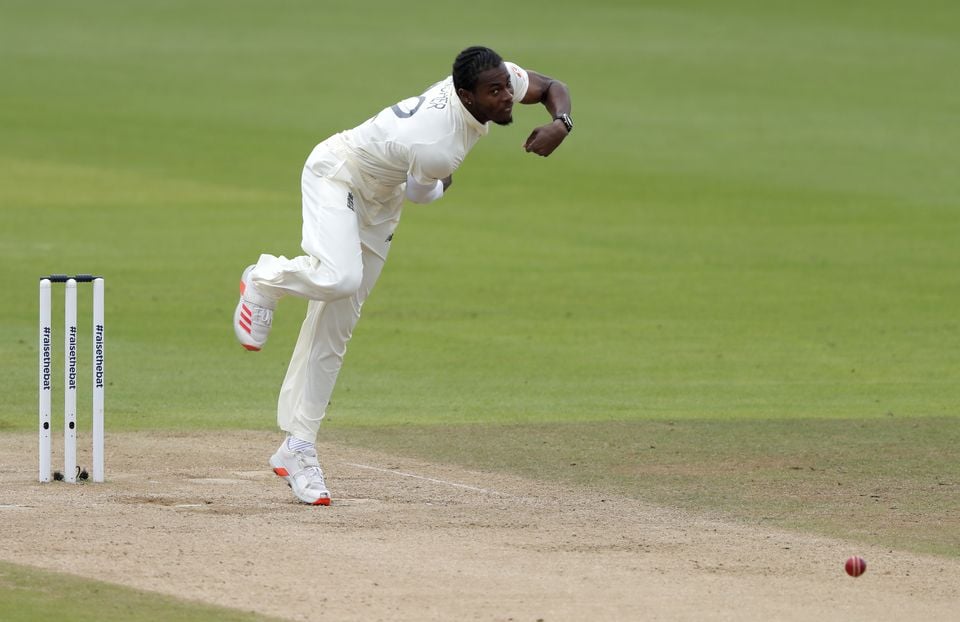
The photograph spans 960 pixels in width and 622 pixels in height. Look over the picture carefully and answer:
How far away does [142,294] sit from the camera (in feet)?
63.3

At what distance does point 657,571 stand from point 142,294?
511 inches

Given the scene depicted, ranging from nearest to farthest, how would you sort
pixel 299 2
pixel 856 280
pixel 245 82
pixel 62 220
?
pixel 856 280 → pixel 62 220 → pixel 245 82 → pixel 299 2

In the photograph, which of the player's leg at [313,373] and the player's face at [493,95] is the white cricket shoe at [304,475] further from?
the player's face at [493,95]

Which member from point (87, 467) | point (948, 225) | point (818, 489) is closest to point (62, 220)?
point (948, 225)

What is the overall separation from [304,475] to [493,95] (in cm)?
Answer: 223

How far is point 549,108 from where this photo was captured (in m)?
8.63

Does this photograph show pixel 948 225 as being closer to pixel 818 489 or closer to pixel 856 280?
pixel 856 280

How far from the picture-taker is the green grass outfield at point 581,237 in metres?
11.6

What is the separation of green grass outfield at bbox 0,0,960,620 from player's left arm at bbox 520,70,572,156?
219cm

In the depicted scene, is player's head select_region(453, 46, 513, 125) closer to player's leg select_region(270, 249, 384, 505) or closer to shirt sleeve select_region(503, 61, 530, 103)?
shirt sleeve select_region(503, 61, 530, 103)

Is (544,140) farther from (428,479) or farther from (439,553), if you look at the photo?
(428,479)

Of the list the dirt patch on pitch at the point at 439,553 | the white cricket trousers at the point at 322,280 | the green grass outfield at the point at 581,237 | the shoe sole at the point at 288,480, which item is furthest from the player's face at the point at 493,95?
the green grass outfield at the point at 581,237

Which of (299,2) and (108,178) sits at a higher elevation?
(299,2)

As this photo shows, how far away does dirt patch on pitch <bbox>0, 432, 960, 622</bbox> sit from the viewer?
6.61 m
